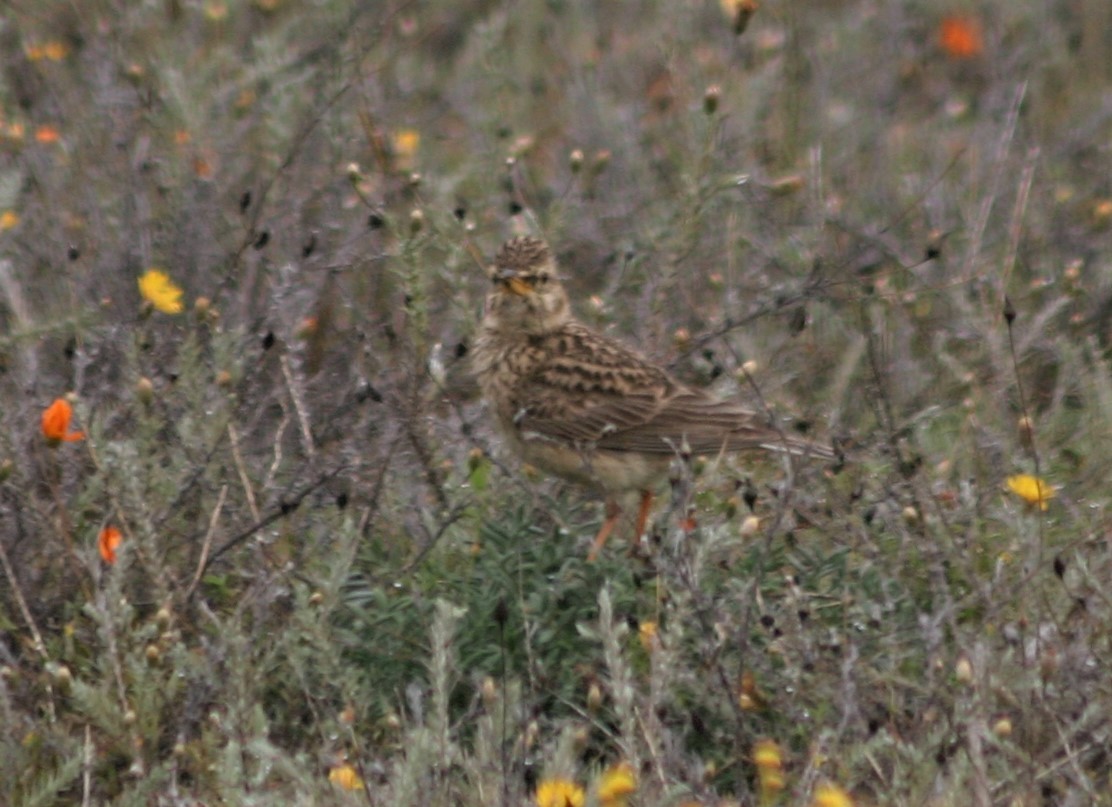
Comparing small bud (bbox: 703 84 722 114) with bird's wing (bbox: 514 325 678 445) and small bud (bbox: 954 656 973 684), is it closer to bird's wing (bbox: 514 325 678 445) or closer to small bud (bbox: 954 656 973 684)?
bird's wing (bbox: 514 325 678 445)

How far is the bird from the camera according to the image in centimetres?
554

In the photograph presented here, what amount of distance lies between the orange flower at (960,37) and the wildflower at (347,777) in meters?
6.59

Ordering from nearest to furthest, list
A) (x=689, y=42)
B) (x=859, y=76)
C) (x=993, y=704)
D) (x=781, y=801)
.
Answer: (x=993, y=704) → (x=781, y=801) → (x=689, y=42) → (x=859, y=76)

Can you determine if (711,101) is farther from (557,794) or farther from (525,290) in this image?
(557,794)

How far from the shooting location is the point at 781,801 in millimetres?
4176

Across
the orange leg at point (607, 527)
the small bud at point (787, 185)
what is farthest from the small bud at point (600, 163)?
the orange leg at point (607, 527)

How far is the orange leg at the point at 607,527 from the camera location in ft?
16.5

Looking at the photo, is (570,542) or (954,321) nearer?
(570,542)

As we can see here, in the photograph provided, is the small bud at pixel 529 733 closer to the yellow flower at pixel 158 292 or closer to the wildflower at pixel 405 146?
the yellow flower at pixel 158 292

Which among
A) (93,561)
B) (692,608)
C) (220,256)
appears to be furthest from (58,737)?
(220,256)

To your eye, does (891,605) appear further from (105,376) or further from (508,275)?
(105,376)

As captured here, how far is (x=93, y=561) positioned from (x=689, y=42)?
165 inches

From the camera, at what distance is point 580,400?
580 centimetres

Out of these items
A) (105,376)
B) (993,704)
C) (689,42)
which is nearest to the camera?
(993,704)
